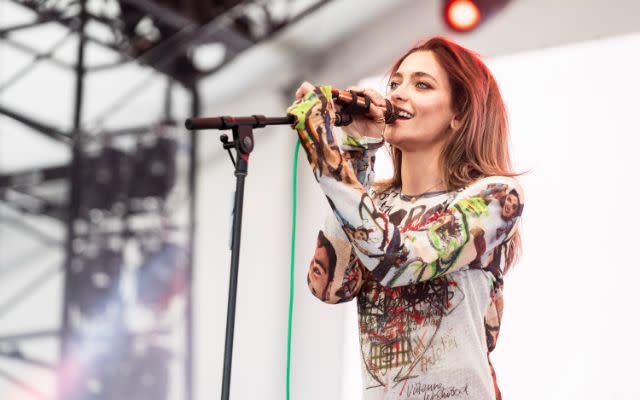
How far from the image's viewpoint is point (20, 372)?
325cm

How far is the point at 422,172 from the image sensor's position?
1.50 metres

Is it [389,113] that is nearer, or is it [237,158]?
[237,158]

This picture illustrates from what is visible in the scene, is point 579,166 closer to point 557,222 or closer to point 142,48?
point 557,222

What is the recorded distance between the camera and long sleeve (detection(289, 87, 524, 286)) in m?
1.19

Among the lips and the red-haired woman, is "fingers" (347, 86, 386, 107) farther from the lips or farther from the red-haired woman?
the lips

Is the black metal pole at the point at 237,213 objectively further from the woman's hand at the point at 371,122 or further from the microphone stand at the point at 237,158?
the woman's hand at the point at 371,122

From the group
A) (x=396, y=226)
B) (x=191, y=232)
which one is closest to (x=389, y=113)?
(x=396, y=226)

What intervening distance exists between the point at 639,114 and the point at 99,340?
8.12 feet

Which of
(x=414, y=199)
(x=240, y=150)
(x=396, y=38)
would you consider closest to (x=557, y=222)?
(x=396, y=38)

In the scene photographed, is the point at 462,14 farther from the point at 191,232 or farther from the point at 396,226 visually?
the point at 396,226

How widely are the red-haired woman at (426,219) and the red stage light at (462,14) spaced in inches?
→ 61.7

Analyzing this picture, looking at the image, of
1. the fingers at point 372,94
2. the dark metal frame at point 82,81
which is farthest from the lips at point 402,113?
the dark metal frame at point 82,81

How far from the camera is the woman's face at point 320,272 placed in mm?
1440

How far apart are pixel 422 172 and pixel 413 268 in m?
0.32
